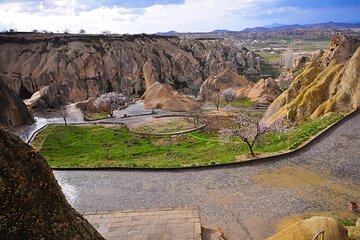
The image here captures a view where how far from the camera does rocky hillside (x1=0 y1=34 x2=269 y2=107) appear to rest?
3396 inches

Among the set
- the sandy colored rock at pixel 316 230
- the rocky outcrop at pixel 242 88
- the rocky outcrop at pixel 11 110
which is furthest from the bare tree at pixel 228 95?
the sandy colored rock at pixel 316 230

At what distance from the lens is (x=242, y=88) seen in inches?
3135

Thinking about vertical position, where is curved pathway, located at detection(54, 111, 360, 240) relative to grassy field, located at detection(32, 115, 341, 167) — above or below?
above

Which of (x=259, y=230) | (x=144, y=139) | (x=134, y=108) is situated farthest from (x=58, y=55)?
(x=259, y=230)

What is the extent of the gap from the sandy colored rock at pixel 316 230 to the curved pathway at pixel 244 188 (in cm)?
479

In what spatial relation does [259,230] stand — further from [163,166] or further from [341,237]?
[163,166]

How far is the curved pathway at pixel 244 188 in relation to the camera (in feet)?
61.5

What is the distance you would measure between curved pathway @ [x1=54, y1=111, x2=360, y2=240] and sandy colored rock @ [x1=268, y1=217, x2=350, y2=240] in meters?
4.79

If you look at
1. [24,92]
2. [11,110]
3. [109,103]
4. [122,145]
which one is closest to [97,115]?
[109,103]

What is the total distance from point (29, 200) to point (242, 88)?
2920 inches

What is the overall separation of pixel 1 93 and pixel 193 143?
29856 millimetres

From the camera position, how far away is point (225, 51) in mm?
151375

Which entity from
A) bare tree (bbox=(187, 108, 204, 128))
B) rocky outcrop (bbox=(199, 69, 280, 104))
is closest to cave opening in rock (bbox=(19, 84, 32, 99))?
rocky outcrop (bbox=(199, 69, 280, 104))

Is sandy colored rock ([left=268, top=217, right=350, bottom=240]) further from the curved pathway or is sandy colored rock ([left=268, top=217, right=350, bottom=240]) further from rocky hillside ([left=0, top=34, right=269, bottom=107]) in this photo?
rocky hillside ([left=0, top=34, right=269, bottom=107])
